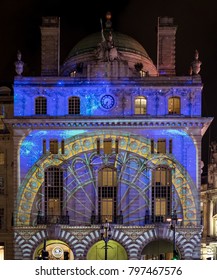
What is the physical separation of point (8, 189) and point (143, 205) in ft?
53.2

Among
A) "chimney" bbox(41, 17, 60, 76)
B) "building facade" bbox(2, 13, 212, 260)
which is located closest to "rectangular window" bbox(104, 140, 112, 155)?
"building facade" bbox(2, 13, 212, 260)

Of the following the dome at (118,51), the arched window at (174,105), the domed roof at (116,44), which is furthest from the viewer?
the domed roof at (116,44)

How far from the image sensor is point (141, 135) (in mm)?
57344

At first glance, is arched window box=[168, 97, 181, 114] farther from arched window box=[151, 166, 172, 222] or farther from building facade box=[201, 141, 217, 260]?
building facade box=[201, 141, 217, 260]

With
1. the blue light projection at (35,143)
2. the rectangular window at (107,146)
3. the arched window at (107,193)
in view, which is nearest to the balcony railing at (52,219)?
the arched window at (107,193)

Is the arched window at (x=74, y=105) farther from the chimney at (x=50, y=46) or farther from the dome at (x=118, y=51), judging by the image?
the chimney at (x=50, y=46)

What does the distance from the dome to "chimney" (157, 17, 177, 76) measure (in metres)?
2.57

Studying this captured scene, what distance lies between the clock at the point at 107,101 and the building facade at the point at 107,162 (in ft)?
0.30

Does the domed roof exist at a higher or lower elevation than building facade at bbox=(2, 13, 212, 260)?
higher

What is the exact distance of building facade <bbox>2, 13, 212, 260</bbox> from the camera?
56531mm

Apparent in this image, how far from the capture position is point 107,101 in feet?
190

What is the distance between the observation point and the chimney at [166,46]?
62.4 metres

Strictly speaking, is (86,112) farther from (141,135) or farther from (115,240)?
(115,240)
